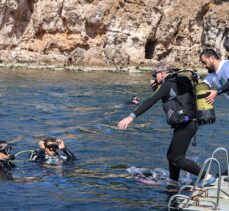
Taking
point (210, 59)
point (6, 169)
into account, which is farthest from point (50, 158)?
point (210, 59)

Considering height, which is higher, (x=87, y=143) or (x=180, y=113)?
(x=180, y=113)

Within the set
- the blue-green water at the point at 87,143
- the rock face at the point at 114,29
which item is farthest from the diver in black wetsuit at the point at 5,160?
the rock face at the point at 114,29

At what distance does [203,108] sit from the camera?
7.86 meters

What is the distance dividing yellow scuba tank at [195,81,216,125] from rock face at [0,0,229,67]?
45.0 meters

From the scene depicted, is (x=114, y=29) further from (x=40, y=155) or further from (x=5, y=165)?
(x=5, y=165)

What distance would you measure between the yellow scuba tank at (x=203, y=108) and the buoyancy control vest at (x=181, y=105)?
0.18 m

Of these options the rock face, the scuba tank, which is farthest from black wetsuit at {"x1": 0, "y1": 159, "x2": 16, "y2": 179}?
the rock face

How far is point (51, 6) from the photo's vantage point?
2218 inches

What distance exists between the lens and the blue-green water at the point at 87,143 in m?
8.73

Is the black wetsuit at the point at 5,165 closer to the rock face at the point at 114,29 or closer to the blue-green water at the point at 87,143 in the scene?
the blue-green water at the point at 87,143

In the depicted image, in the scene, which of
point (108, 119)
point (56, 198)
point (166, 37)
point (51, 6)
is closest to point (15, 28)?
point (51, 6)

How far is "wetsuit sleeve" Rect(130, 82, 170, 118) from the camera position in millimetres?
7844

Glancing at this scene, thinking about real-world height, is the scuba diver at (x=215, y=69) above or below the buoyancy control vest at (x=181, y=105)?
above

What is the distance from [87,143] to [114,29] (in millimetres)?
41723
